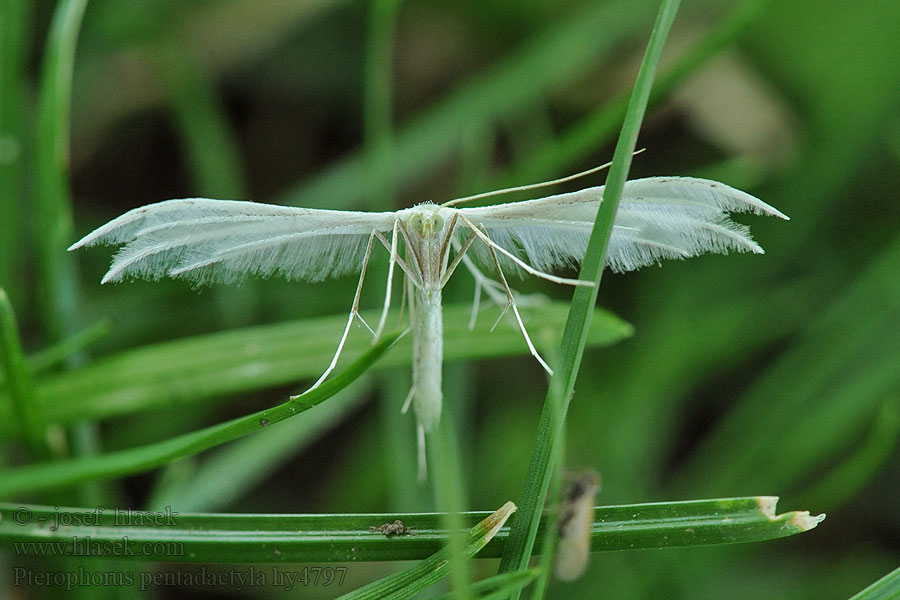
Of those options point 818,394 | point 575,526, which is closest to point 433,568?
point 575,526

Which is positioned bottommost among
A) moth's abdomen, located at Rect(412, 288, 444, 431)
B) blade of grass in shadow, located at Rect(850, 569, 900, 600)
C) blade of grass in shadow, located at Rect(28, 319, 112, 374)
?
blade of grass in shadow, located at Rect(850, 569, 900, 600)

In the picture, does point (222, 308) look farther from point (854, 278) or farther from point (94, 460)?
point (854, 278)

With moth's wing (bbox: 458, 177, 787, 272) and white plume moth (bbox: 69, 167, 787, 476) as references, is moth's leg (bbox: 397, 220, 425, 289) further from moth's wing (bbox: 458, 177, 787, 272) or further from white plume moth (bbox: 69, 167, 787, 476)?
moth's wing (bbox: 458, 177, 787, 272)

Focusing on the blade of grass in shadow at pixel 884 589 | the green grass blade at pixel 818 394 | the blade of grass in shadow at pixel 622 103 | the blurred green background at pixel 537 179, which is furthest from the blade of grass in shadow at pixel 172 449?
the green grass blade at pixel 818 394

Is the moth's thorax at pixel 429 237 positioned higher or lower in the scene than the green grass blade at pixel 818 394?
higher

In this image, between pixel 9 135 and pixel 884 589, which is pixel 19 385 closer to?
pixel 9 135

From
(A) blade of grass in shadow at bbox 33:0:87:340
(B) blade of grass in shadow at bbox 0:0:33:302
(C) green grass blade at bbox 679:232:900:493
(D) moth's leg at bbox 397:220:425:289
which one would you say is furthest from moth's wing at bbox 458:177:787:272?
(B) blade of grass in shadow at bbox 0:0:33:302

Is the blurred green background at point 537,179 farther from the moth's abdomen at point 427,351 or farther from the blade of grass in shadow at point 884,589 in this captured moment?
the blade of grass in shadow at point 884,589
